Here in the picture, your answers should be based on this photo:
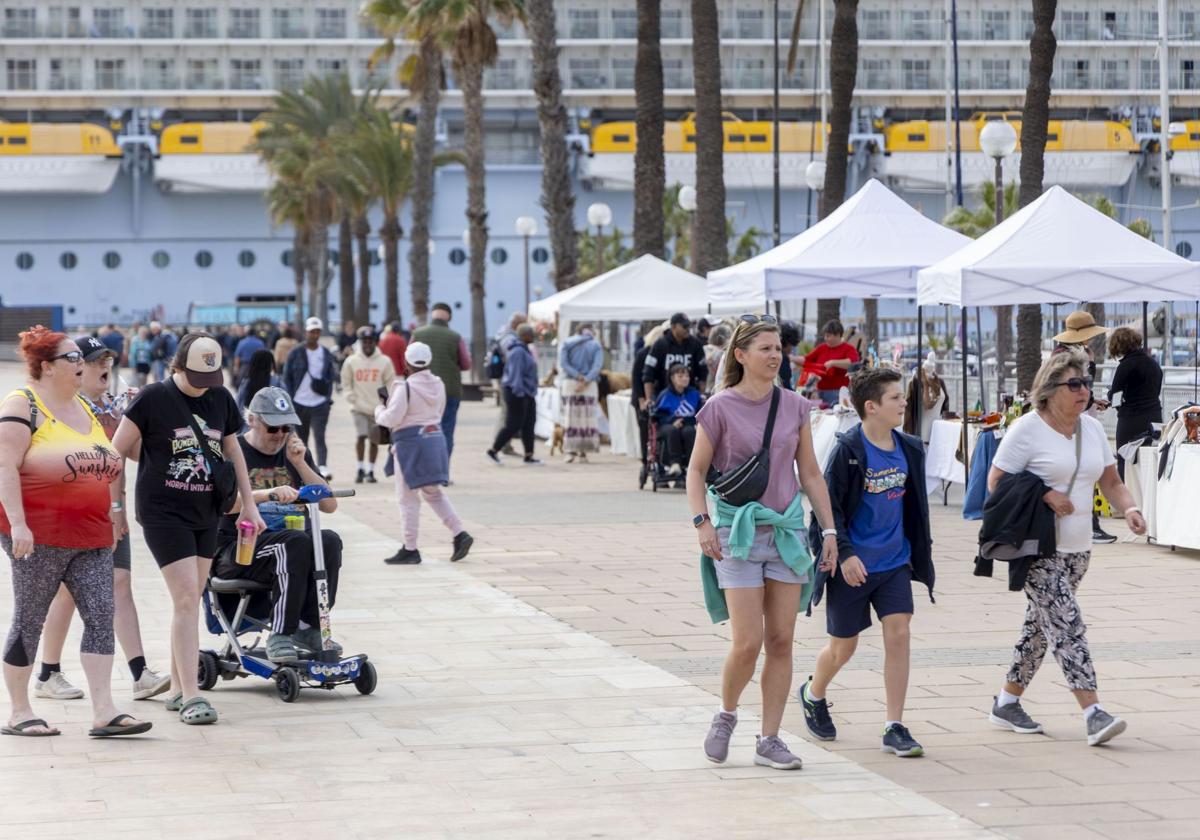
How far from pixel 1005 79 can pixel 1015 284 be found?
200ft

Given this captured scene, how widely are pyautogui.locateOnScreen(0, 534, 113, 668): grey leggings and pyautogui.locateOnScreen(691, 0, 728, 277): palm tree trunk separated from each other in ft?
63.0

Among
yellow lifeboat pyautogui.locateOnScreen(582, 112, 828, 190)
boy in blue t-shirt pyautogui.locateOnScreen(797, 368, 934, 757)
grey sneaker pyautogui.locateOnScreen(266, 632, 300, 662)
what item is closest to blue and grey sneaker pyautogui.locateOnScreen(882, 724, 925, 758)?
boy in blue t-shirt pyautogui.locateOnScreen(797, 368, 934, 757)

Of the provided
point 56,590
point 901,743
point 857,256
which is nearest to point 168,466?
point 56,590

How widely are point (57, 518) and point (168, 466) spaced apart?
573mm

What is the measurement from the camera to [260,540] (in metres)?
8.06

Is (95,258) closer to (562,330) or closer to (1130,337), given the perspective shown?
(562,330)

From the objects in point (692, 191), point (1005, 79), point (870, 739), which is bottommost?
point (870, 739)

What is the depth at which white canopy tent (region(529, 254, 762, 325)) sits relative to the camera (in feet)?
74.7

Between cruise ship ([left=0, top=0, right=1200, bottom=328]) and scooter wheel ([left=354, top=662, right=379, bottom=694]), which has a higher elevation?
cruise ship ([left=0, top=0, right=1200, bottom=328])

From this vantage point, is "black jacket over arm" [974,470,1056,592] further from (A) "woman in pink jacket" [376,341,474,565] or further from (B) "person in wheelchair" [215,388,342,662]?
(A) "woman in pink jacket" [376,341,474,565]

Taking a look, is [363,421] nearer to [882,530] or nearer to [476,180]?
[882,530]

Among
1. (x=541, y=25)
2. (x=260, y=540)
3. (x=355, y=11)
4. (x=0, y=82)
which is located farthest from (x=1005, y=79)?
(x=260, y=540)

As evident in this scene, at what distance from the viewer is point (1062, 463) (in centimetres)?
696

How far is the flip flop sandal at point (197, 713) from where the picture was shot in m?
7.38
